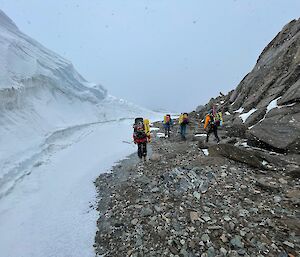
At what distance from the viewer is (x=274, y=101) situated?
643 inches

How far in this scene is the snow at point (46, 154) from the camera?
8.32 m

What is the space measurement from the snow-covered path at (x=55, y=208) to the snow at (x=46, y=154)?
3cm

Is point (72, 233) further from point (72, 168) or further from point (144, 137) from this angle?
point (72, 168)

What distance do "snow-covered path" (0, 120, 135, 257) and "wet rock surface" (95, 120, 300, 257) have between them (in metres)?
0.77

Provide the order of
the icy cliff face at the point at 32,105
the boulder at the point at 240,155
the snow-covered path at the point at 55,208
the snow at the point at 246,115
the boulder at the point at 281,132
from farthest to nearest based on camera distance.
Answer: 1. the snow at the point at 246,115
2. the icy cliff face at the point at 32,105
3. the boulder at the point at 281,132
4. the boulder at the point at 240,155
5. the snow-covered path at the point at 55,208

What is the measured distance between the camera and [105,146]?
2095 cm

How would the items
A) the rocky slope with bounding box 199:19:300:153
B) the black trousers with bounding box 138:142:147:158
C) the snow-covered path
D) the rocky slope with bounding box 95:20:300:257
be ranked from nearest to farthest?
the rocky slope with bounding box 95:20:300:257, the snow-covered path, the rocky slope with bounding box 199:19:300:153, the black trousers with bounding box 138:142:147:158

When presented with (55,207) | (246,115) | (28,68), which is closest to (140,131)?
(55,207)

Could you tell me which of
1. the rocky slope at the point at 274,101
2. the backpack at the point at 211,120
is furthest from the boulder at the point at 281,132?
the backpack at the point at 211,120

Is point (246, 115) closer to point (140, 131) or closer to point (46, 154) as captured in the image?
point (140, 131)

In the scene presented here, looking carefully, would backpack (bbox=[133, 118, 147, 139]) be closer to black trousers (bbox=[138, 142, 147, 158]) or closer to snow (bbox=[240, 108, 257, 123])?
black trousers (bbox=[138, 142, 147, 158])

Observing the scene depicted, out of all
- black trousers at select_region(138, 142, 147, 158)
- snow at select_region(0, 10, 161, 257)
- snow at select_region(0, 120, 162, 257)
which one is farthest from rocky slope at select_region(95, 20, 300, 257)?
snow at select_region(0, 10, 161, 257)

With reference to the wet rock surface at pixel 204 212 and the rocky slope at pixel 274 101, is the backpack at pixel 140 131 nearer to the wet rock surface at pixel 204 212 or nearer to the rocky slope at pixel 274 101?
the wet rock surface at pixel 204 212

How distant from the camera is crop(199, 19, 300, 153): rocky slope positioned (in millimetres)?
11984
